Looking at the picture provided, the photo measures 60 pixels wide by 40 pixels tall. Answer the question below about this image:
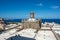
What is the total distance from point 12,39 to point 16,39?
52cm

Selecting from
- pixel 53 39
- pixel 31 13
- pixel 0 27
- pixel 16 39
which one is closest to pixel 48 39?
pixel 53 39

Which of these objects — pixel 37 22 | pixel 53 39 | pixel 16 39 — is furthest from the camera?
pixel 37 22

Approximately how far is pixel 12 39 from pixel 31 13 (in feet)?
60.3


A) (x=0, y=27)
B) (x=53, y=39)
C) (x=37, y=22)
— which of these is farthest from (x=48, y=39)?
(x=0, y=27)

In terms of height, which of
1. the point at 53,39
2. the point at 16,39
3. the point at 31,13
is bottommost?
the point at 53,39

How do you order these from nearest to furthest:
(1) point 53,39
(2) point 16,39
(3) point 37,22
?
(2) point 16,39 < (1) point 53,39 < (3) point 37,22

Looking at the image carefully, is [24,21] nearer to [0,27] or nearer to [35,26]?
[35,26]

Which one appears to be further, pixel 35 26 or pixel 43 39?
pixel 35 26

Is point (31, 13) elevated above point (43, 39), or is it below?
above

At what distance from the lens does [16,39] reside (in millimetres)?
12781

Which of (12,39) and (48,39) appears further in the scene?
(48,39)

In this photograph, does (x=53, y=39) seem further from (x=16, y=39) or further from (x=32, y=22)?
(x=32, y=22)

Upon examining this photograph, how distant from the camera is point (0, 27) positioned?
30.7 m

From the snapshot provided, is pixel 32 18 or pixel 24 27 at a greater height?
pixel 32 18
